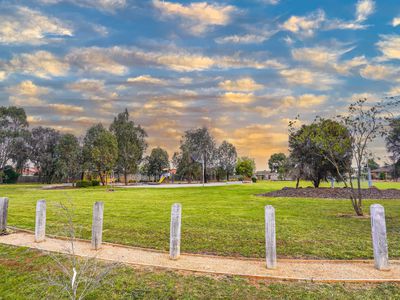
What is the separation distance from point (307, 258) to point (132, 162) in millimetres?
51129

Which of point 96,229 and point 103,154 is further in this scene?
point 103,154

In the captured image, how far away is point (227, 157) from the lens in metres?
94.0

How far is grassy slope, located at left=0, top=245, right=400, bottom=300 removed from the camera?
4.32m

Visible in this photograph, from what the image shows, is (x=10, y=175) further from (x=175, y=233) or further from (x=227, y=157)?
(x=175, y=233)

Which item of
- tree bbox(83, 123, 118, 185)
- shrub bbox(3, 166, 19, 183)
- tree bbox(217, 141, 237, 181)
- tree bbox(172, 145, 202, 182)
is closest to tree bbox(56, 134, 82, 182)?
tree bbox(83, 123, 118, 185)

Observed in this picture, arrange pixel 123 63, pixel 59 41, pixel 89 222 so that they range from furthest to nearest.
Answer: pixel 123 63 < pixel 59 41 < pixel 89 222

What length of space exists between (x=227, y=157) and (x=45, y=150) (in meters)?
53.0

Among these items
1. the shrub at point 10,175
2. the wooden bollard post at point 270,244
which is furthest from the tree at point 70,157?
the wooden bollard post at point 270,244

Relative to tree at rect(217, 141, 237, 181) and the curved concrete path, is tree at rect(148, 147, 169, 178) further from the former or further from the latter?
the curved concrete path

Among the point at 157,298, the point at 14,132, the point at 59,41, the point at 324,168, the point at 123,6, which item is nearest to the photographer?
the point at 157,298

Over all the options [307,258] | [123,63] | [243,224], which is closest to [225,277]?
[307,258]

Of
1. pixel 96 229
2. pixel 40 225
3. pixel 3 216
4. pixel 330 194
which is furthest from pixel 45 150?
pixel 96 229

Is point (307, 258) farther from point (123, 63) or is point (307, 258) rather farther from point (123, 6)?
point (123, 63)

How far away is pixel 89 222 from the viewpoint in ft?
34.5
